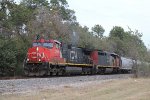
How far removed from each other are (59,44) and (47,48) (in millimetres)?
1608

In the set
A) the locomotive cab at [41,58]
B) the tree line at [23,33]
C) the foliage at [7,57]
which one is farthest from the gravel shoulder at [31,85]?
the tree line at [23,33]

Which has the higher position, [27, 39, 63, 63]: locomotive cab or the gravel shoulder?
[27, 39, 63, 63]: locomotive cab

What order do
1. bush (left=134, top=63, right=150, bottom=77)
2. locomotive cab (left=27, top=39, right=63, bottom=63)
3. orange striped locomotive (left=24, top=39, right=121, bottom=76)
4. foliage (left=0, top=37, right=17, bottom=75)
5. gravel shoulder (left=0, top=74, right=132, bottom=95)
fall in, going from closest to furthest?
gravel shoulder (left=0, top=74, right=132, bottom=95)
orange striped locomotive (left=24, top=39, right=121, bottom=76)
locomotive cab (left=27, top=39, right=63, bottom=63)
bush (left=134, top=63, right=150, bottom=77)
foliage (left=0, top=37, right=17, bottom=75)

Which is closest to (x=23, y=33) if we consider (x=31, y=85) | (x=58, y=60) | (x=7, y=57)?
(x=7, y=57)

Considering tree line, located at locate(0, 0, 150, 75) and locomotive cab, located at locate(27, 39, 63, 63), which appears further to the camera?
tree line, located at locate(0, 0, 150, 75)

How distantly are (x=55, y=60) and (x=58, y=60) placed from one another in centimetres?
52

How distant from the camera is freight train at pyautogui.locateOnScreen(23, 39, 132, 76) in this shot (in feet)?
101

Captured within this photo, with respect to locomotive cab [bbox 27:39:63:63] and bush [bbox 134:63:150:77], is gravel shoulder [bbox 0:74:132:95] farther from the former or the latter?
bush [bbox 134:63:150:77]

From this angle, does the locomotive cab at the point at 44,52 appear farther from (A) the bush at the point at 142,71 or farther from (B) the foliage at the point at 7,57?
(A) the bush at the point at 142,71

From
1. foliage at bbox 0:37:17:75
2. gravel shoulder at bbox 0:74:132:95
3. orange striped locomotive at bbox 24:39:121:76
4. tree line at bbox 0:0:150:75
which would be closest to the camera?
gravel shoulder at bbox 0:74:132:95

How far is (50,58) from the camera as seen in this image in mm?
31016

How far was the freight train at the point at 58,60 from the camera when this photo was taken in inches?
1207

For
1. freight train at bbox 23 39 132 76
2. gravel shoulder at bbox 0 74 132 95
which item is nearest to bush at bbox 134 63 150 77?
freight train at bbox 23 39 132 76

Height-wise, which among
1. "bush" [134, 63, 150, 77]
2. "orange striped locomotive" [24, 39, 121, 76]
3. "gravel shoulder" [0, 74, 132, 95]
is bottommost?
"gravel shoulder" [0, 74, 132, 95]
